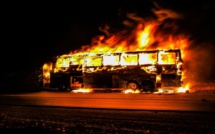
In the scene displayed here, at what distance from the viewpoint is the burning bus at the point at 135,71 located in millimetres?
20078

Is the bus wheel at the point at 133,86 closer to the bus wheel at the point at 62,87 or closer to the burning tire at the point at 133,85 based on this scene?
the burning tire at the point at 133,85

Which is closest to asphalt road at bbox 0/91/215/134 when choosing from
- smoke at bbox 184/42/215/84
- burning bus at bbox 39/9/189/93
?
burning bus at bbox 39/9/189/93

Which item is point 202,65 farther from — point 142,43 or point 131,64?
point 131,64

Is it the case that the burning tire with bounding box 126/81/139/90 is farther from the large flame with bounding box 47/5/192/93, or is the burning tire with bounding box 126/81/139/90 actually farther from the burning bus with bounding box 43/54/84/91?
the burning bus with bounding box 43/54/84/91

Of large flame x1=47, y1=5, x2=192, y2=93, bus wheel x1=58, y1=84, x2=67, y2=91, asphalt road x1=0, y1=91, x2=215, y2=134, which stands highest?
large flame x1=47, y1=5, x2=192, y2=93

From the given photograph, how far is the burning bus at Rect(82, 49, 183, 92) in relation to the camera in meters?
20.1

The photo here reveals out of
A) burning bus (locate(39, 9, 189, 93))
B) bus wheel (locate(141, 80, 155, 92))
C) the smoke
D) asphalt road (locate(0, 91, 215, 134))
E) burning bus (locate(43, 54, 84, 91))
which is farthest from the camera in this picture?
the smoke

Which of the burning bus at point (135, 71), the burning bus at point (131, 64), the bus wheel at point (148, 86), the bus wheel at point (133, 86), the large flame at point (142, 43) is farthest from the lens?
the large flame at point (142, 43)

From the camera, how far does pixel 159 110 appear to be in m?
12.3

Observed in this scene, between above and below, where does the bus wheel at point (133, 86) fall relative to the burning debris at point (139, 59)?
below

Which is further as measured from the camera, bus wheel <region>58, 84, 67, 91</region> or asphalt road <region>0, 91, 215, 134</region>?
bus wheel <region>58, 84, 67, 91</region>

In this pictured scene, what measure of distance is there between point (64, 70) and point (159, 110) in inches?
506

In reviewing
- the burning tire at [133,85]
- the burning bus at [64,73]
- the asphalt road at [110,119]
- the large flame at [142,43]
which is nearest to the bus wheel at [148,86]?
the burning tire at [133,85]

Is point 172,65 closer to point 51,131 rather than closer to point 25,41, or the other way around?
point 51,131
